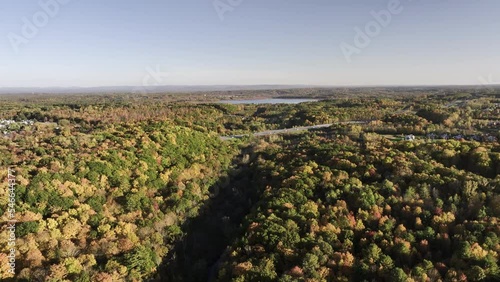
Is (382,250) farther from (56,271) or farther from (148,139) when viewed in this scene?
(148,139)

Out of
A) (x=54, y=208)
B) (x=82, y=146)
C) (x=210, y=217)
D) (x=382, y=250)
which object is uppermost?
(x=82, y=146)

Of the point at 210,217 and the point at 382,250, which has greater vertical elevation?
the point at 382,250

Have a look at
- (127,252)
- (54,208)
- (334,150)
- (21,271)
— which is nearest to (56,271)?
(21,271)

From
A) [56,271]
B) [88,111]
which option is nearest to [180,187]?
[56,271]

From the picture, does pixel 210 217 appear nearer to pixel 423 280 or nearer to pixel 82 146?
pixel 82 146

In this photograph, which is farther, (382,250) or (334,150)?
(334,150)

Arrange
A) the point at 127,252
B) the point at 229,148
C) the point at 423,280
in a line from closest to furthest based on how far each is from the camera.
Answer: the point at 423,280
the point at 127,252
the point at 229,148

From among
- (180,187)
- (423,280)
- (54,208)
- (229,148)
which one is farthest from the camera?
(229,148)
